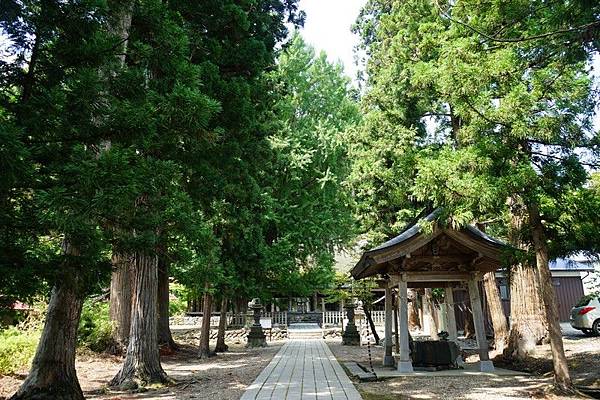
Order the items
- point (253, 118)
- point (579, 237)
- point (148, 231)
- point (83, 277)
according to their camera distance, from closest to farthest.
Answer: point (83, 277), point (148, 231), point (579, 237), point (253, 118)

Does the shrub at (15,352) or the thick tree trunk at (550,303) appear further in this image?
the shrub at (15,352)

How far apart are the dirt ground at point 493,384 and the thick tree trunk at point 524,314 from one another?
305 millimetres

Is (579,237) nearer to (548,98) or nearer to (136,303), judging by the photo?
(548,98)

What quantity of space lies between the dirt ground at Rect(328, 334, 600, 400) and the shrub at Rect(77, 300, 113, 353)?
7.16m

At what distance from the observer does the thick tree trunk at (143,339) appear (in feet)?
23.3

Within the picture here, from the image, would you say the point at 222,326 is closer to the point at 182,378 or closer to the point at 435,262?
the point at 182,378

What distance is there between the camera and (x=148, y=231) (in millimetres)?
4371

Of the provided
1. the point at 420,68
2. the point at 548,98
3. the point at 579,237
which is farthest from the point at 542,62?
the point at 579,237

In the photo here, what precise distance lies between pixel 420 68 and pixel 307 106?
21466 millimetres

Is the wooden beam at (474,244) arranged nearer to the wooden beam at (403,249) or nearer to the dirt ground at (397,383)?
the wooden beam at (403,249)

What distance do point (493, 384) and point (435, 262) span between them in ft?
8.61

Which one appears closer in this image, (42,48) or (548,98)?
(42,48)

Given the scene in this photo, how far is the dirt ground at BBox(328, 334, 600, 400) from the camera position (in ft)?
20.0

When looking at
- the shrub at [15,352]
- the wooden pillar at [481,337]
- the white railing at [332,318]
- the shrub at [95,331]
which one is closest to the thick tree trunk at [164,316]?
the shrub at [95,331]
